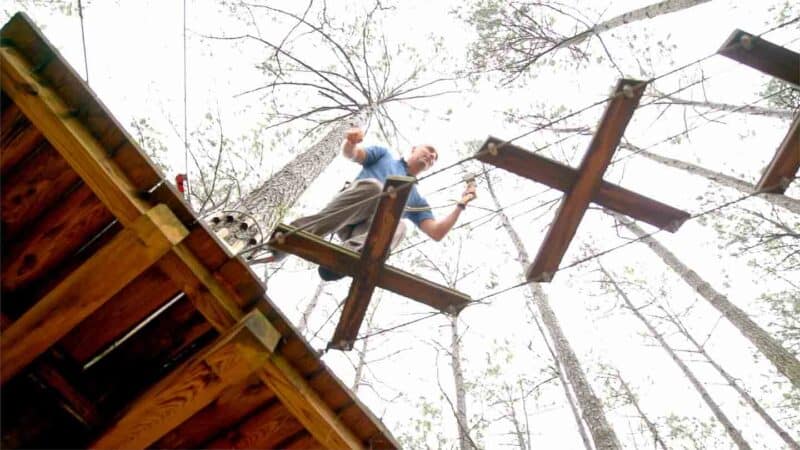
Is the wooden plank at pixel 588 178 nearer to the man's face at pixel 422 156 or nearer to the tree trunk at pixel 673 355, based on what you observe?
the man's face at pixel 422 156

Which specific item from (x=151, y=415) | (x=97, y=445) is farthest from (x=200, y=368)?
(x=97, y=445)

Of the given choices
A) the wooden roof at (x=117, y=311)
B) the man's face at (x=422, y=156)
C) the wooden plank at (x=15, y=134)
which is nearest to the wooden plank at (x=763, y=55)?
the man's face at (x=422, y=156)

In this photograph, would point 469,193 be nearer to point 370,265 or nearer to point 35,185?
point 370,265

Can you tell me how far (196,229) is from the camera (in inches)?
74.8

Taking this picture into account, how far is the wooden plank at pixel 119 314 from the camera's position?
199 cm

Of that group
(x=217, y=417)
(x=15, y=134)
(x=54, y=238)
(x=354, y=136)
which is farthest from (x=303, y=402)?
(x=354, y=136)

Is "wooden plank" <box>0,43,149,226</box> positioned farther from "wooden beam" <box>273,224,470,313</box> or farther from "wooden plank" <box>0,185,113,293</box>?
"wooden beam" <box>273,224,470,313</box>

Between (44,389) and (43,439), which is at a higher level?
(44,389)

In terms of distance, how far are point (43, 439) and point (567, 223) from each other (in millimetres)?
2646

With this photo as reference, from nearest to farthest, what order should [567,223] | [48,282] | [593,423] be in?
1. [48,282]
2. [567,223]
3. [593,423]

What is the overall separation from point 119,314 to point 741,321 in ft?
30.5

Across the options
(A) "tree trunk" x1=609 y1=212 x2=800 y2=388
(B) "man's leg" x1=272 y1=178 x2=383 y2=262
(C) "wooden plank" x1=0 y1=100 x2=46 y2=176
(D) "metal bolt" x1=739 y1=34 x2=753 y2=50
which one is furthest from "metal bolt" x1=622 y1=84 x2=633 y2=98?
(A) "tree trunk" x1=609 y1=212 x2=800 y2=388

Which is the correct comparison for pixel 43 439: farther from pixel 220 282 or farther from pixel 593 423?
pixel 593 423

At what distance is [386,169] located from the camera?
3.77 m
